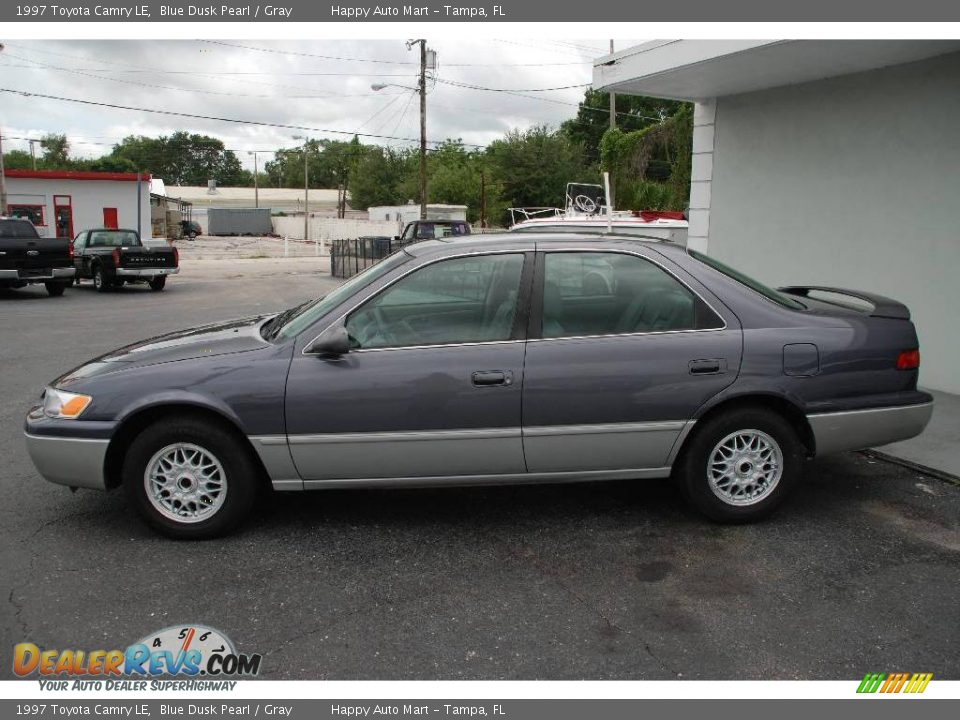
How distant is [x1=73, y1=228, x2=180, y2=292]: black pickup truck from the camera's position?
19984mm

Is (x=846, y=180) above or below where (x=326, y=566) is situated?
above

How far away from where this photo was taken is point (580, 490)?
511 centimetres

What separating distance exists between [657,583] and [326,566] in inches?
65.4

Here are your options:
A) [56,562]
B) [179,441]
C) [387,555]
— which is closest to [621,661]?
[387,555]

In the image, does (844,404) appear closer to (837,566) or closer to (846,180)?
(837,566)

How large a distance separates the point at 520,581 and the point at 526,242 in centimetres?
188

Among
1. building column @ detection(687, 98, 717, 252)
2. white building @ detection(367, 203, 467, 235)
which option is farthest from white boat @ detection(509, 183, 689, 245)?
white building @ detection(367, 203, 467, 235)

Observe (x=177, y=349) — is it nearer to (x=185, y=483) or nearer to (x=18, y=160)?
(x=185, y=483)

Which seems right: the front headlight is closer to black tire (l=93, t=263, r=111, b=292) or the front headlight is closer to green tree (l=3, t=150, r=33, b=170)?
black tire (l=93, t=263, r=111, b=292)

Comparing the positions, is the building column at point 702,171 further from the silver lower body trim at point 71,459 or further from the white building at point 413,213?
the white building at point 413,213

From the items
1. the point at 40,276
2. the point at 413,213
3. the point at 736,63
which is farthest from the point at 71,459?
the point at 413,213

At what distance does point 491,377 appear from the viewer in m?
4.11

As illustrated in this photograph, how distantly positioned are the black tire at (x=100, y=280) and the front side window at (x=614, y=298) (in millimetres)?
18902

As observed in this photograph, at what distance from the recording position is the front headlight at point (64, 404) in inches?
164
